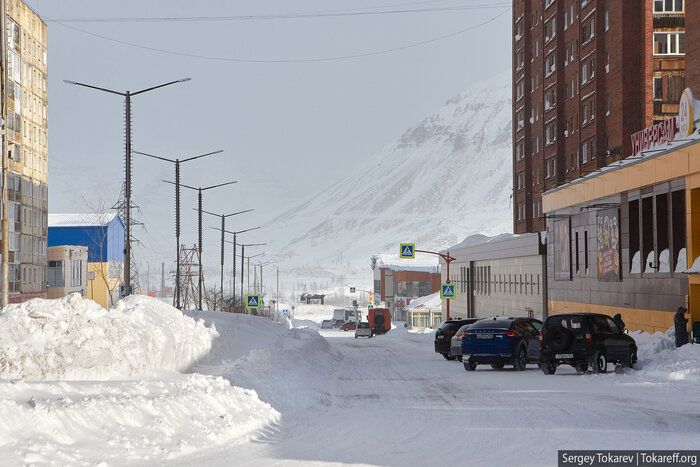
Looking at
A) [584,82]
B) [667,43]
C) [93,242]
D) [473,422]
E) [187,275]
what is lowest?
[473,422]

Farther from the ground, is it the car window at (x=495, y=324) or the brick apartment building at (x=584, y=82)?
the brick apartment building at (x=584, y=82)

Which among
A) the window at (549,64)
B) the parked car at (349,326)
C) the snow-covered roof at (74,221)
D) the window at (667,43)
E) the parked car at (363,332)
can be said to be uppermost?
the window at (549,64)

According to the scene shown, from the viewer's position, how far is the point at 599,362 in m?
25.3

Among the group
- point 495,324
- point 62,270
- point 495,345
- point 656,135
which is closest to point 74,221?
point 62,270

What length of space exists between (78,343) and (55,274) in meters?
92.1

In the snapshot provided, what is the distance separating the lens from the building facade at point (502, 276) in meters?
70.4

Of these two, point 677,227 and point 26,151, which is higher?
point 26,151

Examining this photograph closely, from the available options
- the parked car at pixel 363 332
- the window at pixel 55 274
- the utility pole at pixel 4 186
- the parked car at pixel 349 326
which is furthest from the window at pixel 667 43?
the window at pixel 55 274

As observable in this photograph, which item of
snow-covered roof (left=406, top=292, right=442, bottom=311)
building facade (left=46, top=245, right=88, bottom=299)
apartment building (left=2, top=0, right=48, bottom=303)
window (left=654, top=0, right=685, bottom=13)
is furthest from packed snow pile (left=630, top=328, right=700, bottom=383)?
snow-covered roof (left=406, top=292, right=442, bottom=311)

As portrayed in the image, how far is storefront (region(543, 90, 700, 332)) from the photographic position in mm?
36938

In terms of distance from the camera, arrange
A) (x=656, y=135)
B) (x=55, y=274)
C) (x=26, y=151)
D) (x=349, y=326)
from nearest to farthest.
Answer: (x=656, y=135) → (x=26, y=151) → (x=55, y=274) → (x=349, y=326)

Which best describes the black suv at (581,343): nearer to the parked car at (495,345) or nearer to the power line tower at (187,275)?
the parked car at (495,345)

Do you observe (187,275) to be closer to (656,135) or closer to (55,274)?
(55,274)

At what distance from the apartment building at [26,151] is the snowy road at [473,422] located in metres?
64.1
